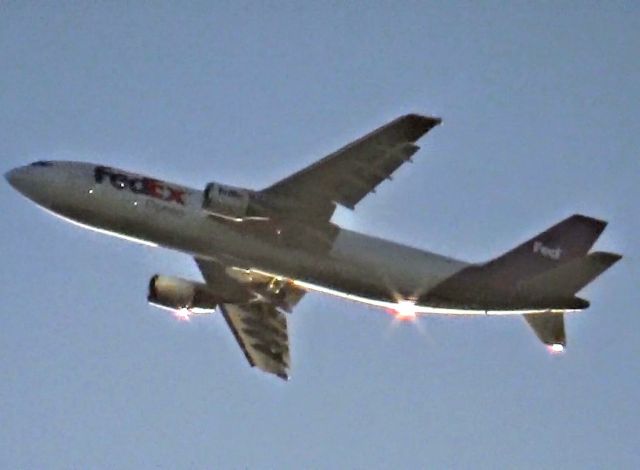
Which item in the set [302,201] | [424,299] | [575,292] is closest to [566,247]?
[575,292]

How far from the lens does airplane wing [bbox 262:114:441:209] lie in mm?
55375

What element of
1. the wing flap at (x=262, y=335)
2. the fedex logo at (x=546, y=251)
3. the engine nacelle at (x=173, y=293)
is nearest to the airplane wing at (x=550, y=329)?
the fedex logo at (x=546, y=251)

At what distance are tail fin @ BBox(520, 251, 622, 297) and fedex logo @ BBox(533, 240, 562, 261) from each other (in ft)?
2.04

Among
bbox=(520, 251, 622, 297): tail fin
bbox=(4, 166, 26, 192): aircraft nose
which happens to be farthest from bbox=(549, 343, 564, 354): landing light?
bbox=(4, 166, 26, 192): aircraft nose

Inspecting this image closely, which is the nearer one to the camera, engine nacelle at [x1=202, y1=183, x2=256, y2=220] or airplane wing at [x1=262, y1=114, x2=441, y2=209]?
airplane wing at [x1=262, y1=114, x2=441, y2=209]

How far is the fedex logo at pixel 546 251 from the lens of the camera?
5884cm

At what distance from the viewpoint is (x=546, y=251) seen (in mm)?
59219

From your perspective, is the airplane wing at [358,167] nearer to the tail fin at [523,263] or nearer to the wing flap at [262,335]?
the tail fin at [523,263]

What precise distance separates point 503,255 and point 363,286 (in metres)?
5.69

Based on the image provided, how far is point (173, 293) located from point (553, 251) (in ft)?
52.3

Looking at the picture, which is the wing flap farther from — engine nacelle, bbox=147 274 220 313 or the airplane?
the airplane

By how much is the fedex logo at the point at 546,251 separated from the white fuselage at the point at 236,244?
2.91m

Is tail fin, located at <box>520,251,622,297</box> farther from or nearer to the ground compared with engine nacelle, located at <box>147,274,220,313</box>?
nearer to the ground

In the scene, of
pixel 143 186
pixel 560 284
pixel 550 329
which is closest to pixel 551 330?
pixel 550 329
